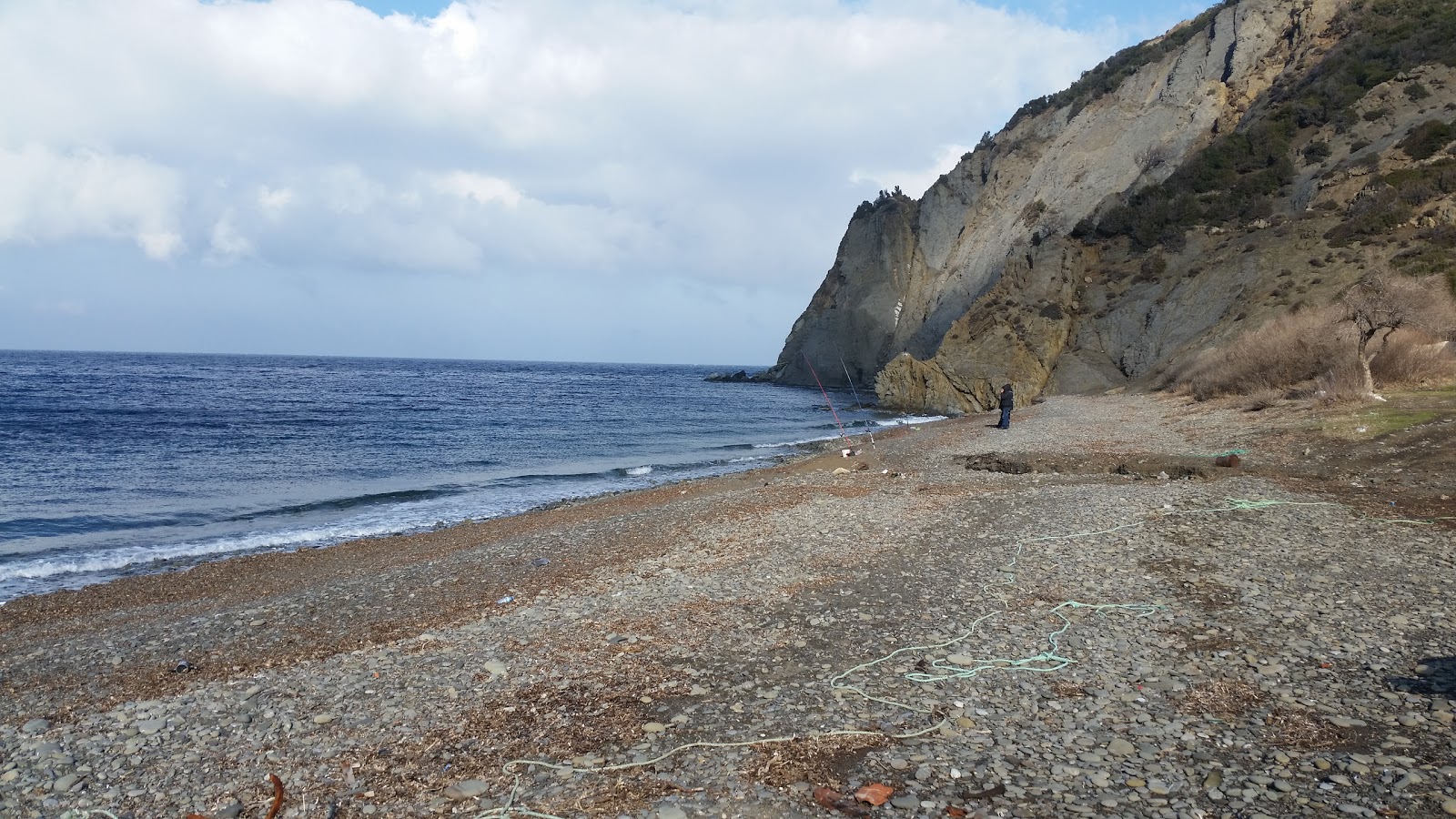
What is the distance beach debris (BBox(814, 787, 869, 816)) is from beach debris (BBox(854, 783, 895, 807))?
2.4 inches

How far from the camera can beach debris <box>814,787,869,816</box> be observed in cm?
495

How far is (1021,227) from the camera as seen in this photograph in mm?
63344

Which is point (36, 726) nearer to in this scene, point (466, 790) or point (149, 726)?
point (149, 726)

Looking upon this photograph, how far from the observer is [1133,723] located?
588 centimetres

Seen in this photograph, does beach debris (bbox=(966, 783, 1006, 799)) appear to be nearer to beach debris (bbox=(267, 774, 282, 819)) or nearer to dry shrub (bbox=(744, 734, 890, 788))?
dry shrub (bbox=(744, 734, 890, 788))

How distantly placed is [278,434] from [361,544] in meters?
23.8

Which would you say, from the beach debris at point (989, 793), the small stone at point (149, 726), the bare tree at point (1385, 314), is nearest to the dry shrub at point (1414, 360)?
the bare tree at point (1385, 314)

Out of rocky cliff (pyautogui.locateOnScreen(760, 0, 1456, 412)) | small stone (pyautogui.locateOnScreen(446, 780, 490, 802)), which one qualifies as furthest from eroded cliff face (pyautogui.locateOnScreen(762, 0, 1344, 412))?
small stone (pyautogui.locateOnScreen(446, 780, 490, 802))

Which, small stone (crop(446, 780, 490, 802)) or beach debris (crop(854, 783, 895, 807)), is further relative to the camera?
small stone (crop(446, 780, 490, 802))

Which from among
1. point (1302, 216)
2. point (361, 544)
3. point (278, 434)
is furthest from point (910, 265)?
point (361, 544)

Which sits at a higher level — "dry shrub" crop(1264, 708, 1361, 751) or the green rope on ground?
"dry shrub" crop(1264, 708, 1361, 751)

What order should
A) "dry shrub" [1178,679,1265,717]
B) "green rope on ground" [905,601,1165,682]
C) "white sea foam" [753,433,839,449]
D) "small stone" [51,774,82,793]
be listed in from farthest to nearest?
"white sea foam" [753,433,839,449] → "green rope on ground" [905,601,1165,682] → "dry shrub" [1178,679,1265,717] → "small stone" [51,774,82,793]

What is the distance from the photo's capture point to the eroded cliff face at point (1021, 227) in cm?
5178

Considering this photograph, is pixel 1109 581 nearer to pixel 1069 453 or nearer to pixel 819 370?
pixel 1069 453
